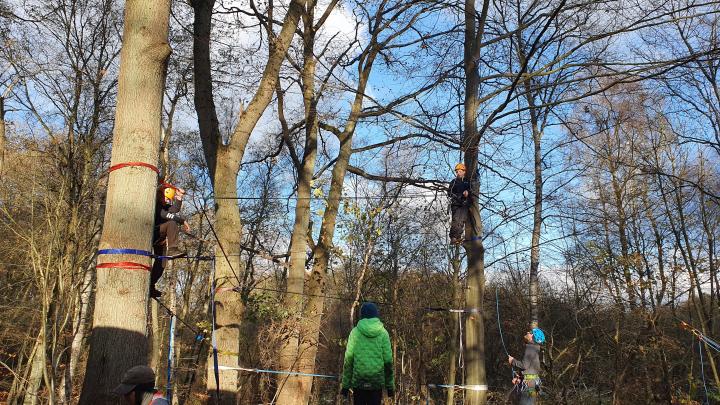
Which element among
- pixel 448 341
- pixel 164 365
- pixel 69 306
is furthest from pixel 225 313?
pixel 164 365

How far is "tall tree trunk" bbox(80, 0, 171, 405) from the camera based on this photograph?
11.1 ft

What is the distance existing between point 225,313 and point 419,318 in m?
13.7

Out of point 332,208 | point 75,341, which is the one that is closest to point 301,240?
point 332,208

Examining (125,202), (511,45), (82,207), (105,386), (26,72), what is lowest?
(105,386)

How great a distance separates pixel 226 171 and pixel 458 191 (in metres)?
2.84

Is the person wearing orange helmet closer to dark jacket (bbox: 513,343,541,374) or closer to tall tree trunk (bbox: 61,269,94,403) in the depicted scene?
dark jacket (bbox: 513,343,541,374)

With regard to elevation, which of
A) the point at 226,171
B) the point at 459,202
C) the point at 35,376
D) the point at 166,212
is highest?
the point at 226,171

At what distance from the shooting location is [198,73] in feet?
23.4

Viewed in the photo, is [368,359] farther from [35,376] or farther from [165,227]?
[35,376]

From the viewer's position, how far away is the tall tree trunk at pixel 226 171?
21.4 feet

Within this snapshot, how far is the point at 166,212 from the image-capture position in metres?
5.97

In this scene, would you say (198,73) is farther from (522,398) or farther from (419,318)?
(419,318)

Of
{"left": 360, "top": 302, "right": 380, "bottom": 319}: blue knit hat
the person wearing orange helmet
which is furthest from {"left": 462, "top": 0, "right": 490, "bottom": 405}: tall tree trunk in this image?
{"left": 360, "top": 302, "right": 380, "bottom": 319}: blue knit hat

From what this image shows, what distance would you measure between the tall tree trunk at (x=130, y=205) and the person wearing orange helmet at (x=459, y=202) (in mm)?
3828
